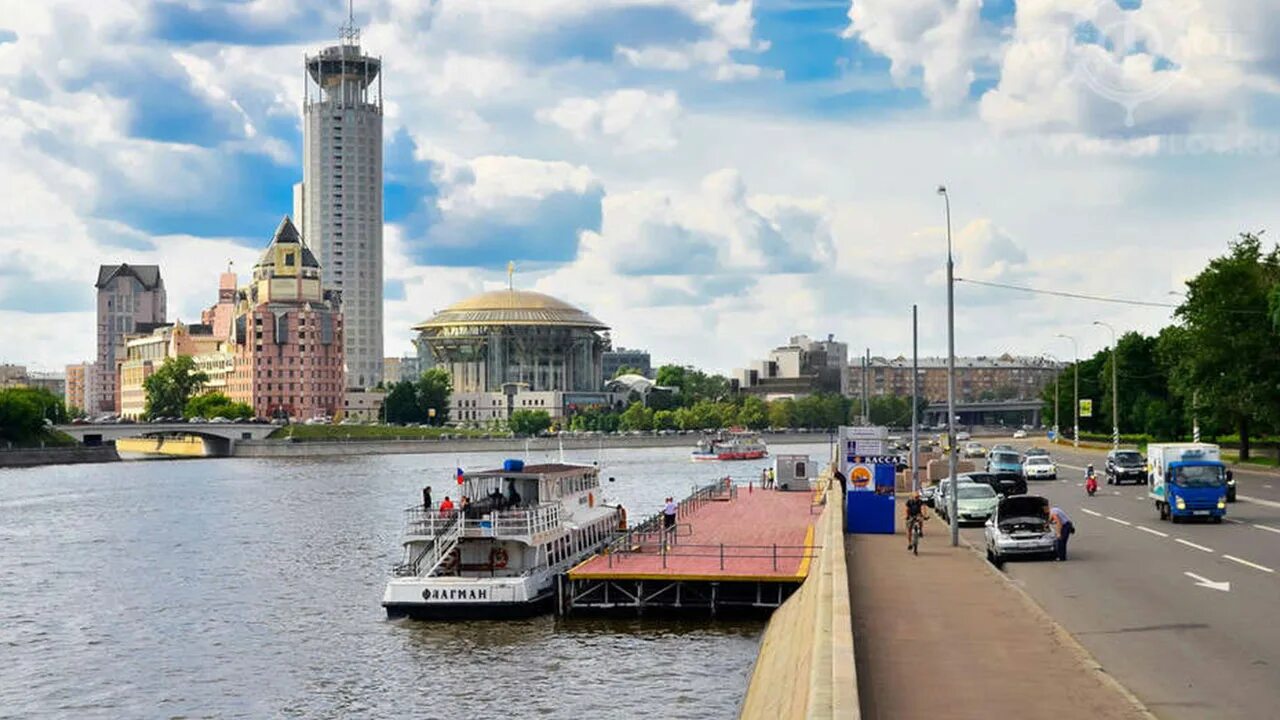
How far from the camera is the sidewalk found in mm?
24297

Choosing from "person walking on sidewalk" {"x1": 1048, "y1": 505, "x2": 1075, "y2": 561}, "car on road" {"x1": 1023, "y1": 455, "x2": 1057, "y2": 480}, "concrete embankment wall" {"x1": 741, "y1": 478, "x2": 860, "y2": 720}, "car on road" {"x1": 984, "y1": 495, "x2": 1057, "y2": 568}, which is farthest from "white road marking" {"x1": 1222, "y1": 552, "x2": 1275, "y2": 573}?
"car on road" {"x1": 1023, "y1": 455, "x2": 1057, "y2": 480}

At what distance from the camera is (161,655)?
4884cm

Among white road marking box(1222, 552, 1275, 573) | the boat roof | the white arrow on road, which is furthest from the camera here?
the boat roof

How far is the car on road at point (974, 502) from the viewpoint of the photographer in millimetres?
63438

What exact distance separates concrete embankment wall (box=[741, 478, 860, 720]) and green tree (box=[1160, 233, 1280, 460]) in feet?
204

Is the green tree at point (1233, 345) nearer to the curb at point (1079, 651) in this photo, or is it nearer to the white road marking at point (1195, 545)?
the white road marking at point (1195, 545)

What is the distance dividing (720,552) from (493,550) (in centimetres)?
827

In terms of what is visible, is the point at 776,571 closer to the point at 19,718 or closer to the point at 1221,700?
the point at 19,718

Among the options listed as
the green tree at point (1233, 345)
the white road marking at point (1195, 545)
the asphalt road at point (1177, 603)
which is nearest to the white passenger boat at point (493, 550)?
the asphalt road at point (1177, 603)

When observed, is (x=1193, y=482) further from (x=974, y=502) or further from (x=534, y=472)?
(x=534, y=472)

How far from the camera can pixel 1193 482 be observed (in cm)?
5906

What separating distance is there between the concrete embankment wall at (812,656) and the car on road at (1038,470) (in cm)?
4994

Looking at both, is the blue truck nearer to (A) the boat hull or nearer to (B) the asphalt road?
(B) the asphalt road

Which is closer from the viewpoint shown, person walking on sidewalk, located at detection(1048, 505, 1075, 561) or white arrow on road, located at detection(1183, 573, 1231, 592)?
white arrow on road, located at detection(1183, 573, 1231, 592)
